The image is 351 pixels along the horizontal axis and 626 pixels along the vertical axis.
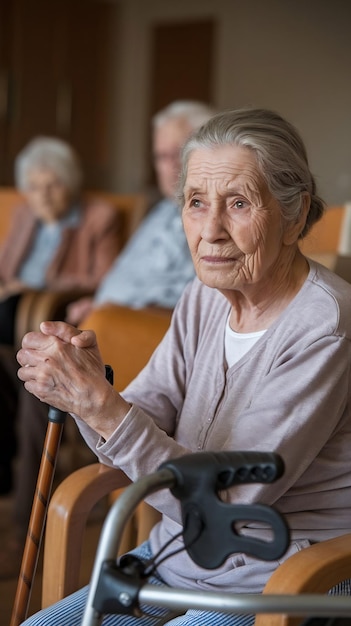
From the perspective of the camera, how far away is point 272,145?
1.31m

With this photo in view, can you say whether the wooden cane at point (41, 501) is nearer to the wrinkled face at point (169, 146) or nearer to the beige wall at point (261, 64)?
the wrinkled face at point (169, 146)

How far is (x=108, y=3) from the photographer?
6824 millimetres

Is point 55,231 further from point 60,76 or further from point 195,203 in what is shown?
point 60,76

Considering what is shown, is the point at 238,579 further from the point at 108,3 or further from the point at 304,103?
the point at 108,3

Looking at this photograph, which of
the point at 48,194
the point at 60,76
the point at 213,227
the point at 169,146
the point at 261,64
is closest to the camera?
the point at 213,227

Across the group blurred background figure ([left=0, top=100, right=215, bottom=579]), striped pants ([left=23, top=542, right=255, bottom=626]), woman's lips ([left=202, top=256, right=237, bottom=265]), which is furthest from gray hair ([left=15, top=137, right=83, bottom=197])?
striped pants ([left=23, top=542, right=255, bottom=626])

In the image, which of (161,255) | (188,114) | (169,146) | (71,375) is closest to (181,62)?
(188,114)

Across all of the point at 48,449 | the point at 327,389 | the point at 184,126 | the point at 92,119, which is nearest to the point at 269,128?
the point at 327,389

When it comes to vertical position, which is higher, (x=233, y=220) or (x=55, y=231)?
(x=233, y=220)

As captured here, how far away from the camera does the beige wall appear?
5160mm

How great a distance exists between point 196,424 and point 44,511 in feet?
0.89

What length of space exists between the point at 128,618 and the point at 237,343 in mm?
438

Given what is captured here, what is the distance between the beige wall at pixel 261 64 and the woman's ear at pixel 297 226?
102 inches

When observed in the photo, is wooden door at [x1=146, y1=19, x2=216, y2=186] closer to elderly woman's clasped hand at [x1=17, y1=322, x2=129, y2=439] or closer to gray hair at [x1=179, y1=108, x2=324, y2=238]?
gray hair at [x1=179, y1=108, x2=324, y2=238]
